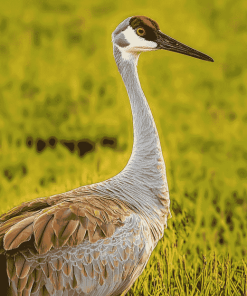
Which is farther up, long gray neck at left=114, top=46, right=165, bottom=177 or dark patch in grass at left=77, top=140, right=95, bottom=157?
long gray neck at left=114, top=46, right=165, bottom=177

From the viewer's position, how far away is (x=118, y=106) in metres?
5.05

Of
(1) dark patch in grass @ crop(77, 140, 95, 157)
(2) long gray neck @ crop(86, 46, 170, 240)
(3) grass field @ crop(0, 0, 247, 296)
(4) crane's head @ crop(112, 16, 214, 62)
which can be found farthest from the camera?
(1) dark patch in grass @ crop(77, 140, 95, 157)

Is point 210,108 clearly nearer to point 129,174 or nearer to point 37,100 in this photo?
point 37,100

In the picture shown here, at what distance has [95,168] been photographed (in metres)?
4.16

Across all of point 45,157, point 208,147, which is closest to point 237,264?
point 208,147

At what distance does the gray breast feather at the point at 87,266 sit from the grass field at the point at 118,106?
1.07 metres

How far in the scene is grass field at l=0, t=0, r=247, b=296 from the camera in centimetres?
363

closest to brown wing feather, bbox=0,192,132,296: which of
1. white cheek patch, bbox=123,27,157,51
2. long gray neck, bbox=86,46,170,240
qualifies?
long gray neck, bbox=86,46,170,240

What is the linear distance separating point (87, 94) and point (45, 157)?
109 cm

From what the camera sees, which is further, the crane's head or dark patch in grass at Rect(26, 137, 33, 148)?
dark patch in grass at Rect(26, 137, 33, 148)

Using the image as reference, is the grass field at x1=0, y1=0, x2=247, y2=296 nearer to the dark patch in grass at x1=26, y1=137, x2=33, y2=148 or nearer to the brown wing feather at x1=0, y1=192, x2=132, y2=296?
the dark patch in grass at x1=26, y1=137, x2=33, y2=148

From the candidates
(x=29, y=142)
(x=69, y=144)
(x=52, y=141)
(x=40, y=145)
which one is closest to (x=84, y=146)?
(x=69, y=144)

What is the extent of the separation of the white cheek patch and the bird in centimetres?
52

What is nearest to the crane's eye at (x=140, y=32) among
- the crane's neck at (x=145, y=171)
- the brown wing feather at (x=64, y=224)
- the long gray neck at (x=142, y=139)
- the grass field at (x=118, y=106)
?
the long gray neck at (x=142, y=139)
